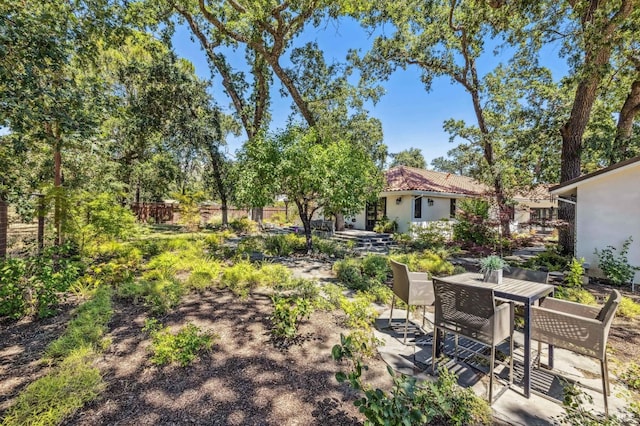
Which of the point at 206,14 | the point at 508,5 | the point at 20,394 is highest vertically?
the point at 206,14

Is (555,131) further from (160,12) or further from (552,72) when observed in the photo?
(160,12)

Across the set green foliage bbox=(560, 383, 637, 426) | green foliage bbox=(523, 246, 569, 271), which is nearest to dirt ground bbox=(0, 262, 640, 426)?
green foliage bbox=(560, 383, 637, 426)

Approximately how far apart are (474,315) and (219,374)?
258 cm

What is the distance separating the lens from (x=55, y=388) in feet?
7.27

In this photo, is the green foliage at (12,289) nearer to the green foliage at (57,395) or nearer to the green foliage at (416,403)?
the green foliage at (57,395)

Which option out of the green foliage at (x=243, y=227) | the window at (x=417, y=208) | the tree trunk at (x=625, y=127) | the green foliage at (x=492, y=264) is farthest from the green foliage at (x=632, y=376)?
the green foliage at (x=243, y=227)

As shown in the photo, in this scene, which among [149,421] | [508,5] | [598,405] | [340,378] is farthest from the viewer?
[508,5]

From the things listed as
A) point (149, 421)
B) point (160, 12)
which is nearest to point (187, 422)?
point (149, 421)

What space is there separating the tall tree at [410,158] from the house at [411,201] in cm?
2952

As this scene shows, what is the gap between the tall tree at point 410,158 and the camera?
4559cm

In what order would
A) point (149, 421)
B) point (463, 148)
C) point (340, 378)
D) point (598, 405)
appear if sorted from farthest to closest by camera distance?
point (463, 148) → point (598, 405) → point (149, 421) → point (340, 378)

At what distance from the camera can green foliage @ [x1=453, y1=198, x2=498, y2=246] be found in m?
9.54

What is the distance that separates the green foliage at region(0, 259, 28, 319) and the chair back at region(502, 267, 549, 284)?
6938mm

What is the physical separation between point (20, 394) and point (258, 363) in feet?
6.29
